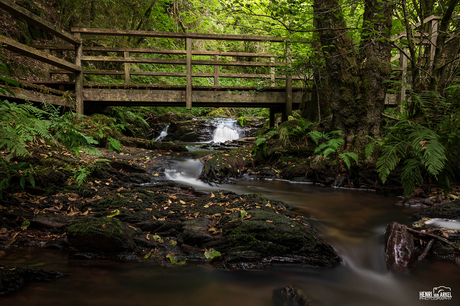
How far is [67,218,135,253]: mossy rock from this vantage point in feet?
7.71

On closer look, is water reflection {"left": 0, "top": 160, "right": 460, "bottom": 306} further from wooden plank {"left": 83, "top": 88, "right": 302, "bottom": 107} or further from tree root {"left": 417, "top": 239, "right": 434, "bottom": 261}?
wooden plank {"left": 83, "top": 88, "right": 302, "bottom": 107}

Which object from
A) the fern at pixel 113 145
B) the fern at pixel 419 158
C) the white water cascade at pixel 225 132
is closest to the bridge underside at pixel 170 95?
the fern at pixel 113 145

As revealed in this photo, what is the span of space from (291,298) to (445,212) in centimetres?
252

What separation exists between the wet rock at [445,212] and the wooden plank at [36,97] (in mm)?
6480

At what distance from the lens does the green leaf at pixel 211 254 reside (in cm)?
235

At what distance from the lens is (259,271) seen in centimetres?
221

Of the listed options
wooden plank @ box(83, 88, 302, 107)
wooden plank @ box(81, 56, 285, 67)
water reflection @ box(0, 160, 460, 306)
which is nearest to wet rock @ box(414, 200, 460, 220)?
water reflection @ box(0, 160, 460, 306)

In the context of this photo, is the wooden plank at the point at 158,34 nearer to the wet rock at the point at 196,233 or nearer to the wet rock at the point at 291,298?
the wet rock at the point at 196,233

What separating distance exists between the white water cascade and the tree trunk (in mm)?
6353

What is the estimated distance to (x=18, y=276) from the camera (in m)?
1.80

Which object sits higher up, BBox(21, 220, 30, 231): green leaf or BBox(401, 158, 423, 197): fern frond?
BBox(401, 158, 423, 197): fern frond

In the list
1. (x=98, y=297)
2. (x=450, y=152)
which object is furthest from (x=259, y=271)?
(x=450, y=152)

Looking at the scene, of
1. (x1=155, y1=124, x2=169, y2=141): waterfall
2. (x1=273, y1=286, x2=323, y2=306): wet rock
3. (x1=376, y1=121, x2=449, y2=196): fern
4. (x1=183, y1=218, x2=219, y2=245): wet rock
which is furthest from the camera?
(x1=155, y1=124, x2=169, y2=141): waterfall

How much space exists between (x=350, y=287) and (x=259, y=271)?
2.37 ft
